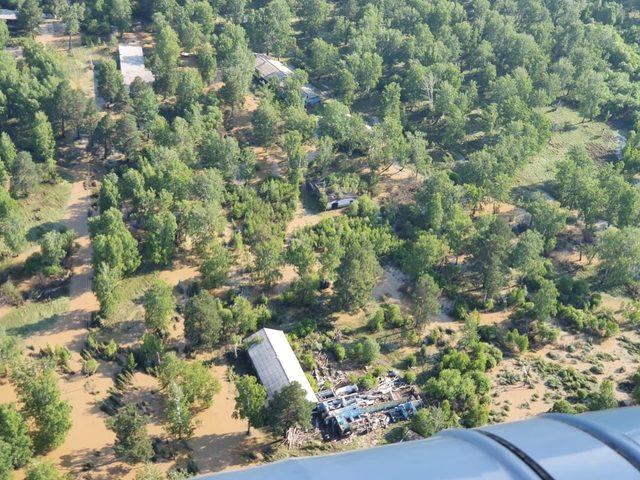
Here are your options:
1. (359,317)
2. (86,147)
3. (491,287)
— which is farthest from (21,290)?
(491,287)

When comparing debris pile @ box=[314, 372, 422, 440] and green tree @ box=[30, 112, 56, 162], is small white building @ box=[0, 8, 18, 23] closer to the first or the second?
green tree @ box=[30, 112, 56, 162]

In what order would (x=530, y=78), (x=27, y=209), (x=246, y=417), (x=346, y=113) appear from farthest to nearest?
1. (x=530, y=78)
2. (x=346, y=113)
3. (x=27, y=209)
4. (x=246, y=417)

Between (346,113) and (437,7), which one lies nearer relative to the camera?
(346,113)

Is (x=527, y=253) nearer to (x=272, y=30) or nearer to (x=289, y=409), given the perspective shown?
(x=289, y=409)

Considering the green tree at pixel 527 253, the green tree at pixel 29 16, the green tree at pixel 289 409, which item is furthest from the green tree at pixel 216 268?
the green tree at pixel 29 16

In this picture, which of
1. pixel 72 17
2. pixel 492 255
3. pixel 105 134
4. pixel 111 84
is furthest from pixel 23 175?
pixel 492 255

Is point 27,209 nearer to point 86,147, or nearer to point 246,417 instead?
point 86,147
